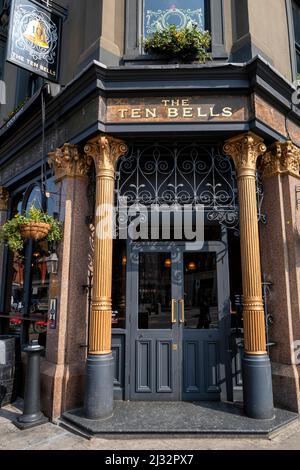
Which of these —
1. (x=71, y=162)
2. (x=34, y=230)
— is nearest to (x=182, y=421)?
(x=34, y=230)

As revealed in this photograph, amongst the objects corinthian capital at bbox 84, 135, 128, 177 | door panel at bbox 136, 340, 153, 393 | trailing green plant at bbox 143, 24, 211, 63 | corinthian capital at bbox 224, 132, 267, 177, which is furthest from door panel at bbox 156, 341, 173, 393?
trailing green plant at bbox 143, 24, 211, 63

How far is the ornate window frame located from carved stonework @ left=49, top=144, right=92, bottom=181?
6.29 ft

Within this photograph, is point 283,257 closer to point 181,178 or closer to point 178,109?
point 181,178

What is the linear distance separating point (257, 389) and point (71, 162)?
498 centimetres

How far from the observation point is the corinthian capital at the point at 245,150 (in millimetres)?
5734

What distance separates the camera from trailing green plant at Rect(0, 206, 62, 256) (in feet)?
18.5

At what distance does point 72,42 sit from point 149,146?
286cm

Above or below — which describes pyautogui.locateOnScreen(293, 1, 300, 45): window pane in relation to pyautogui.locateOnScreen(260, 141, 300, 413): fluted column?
above

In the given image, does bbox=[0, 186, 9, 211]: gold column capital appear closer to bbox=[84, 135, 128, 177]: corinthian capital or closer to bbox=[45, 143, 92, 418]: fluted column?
bbox=[45, 143, 92, 418]: fluted column

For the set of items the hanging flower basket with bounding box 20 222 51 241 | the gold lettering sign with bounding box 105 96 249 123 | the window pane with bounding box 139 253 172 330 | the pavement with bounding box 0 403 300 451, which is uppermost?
the gold lettering sign with bounding box 105 96 249 123

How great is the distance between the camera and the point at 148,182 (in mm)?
6395

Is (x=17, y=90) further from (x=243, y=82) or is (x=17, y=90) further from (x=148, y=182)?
(x=243, y=82)
